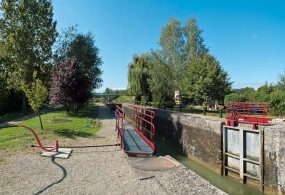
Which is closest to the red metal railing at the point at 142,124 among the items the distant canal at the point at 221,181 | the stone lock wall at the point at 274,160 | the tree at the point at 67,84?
the distant canal at the point at 221,181

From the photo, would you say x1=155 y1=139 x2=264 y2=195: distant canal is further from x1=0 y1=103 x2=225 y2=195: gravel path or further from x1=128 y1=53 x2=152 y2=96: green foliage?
x1=128 y1=53 x2=152 y2=96: green foliage

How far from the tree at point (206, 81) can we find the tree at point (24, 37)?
16913mm

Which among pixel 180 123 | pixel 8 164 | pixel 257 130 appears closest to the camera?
pixel 8 164

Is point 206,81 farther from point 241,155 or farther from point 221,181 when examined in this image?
point 221,181

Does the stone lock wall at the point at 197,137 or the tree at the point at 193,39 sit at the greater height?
the tree at the point at 193,39

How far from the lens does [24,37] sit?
2050 centimetres

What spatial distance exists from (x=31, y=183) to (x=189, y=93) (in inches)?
706

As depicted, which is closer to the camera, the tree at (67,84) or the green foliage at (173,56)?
the tree at (67,84)

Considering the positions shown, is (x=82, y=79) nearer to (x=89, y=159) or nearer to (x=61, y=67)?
(x=61, y=67)

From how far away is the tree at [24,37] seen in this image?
20188mm

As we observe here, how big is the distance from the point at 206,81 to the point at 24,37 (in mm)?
19554

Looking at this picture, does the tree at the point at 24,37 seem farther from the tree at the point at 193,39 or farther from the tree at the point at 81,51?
the tree at the point at 193,39

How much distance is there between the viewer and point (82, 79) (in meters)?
17.8

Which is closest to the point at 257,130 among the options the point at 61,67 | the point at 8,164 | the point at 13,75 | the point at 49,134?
the point at 8,164
